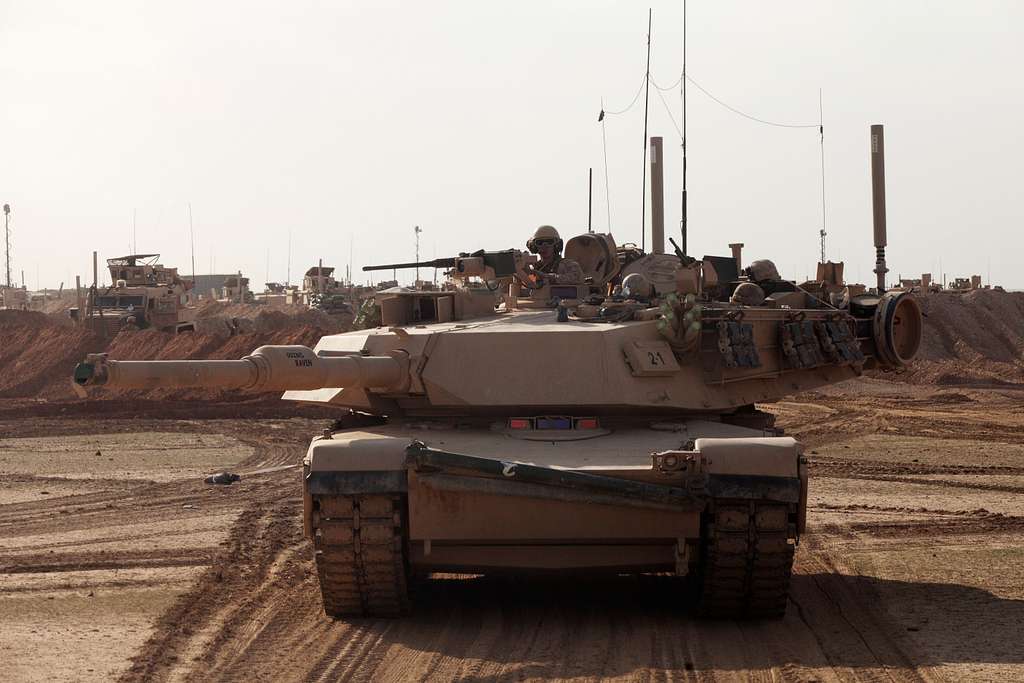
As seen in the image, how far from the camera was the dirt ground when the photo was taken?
8.96 metres

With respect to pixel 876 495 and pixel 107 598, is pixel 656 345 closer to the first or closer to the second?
pixel 107 598

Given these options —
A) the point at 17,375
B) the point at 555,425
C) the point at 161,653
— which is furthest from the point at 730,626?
the point at 17,375

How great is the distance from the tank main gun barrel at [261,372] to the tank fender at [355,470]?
70cm

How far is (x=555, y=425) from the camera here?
440 inches

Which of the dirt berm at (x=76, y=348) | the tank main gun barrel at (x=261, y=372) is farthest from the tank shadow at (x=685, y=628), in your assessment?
the dirt berm at (x=76, y=348)

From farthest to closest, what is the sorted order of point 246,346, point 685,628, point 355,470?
Answer: point 246,346
point 685,628
point 355,470

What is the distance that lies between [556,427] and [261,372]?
2413 millimetres

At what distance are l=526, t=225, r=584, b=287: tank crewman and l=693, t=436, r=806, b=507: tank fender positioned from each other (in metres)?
4.55

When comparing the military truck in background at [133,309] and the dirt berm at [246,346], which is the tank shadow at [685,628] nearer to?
the dirt berm at [246,346]

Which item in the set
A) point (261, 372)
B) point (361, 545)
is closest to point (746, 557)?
point (361, 545)

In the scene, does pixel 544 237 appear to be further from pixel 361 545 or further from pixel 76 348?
pixel 76 348

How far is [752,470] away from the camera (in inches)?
378

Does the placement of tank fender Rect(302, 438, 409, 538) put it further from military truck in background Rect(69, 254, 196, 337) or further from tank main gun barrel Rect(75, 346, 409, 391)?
military truck in background Rect(69, 254, 196, 337)

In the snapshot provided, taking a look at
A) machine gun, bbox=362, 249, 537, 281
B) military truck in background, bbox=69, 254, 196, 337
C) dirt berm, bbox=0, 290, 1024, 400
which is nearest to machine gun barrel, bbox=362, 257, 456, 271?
machine gun, bbox=362, 249, 537, 281
